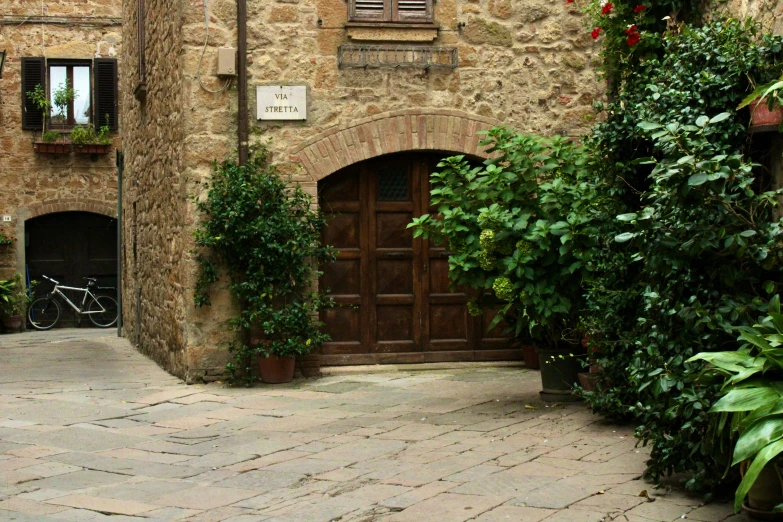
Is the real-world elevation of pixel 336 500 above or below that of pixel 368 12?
below

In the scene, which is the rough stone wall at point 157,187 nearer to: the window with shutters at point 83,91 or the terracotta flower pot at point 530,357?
the terracotta flower pot at point 530,357

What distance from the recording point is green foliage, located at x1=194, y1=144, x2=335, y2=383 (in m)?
8.23

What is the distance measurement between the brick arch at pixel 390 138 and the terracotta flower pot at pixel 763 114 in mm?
4066

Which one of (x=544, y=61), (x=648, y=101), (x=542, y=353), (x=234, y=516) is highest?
(x=544, y=61)

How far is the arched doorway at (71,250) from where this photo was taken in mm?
18938

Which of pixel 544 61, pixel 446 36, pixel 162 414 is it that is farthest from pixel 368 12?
pixel 162 414

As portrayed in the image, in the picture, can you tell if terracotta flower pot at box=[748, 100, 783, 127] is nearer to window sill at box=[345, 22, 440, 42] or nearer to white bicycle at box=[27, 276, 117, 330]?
window sill at box=[345, 22, 440, 42]

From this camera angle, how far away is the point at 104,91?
1872cm

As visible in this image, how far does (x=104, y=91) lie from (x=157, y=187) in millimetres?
9143

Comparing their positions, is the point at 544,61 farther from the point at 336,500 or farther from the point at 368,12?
the point at 336,500

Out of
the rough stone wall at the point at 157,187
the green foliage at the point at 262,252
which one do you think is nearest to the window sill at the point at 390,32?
the green foliage at the point at 262,252

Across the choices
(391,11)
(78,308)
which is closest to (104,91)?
(78,308)

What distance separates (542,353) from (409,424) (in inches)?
44.8

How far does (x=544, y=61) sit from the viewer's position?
9148mm
